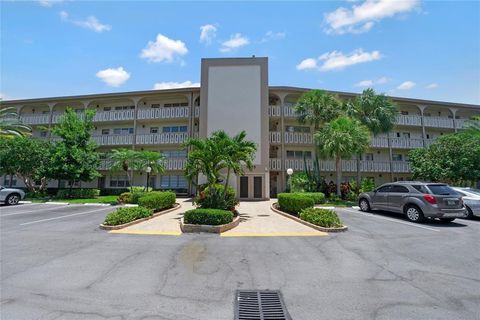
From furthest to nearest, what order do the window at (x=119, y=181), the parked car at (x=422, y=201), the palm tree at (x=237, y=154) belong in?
1. the window at (x=119, y=181)
2. the palm tree at (x=237, y=154)
3. the parked car at (x=422, y=201)

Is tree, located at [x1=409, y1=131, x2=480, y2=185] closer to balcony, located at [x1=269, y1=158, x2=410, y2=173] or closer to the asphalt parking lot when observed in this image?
balcony, located at [x1=269, y1=158, x2=410, y2=173]

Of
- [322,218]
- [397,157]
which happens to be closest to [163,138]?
[322,218]

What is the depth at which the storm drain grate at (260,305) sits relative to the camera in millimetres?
3906

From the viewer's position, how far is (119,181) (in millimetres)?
30297

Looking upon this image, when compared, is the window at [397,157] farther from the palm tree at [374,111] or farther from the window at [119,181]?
the window at [119,181]

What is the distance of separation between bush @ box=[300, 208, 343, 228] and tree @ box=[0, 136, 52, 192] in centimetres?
2388

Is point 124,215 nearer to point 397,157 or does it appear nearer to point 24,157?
point 24,157

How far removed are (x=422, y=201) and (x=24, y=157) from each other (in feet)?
102

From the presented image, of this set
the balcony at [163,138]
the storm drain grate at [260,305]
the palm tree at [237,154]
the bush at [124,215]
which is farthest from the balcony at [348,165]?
the storm drain grate at [260,305]

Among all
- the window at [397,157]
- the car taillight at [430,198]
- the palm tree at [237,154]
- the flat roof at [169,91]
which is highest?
A: the flat roof at [169,91]

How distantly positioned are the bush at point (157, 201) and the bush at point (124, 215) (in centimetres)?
138

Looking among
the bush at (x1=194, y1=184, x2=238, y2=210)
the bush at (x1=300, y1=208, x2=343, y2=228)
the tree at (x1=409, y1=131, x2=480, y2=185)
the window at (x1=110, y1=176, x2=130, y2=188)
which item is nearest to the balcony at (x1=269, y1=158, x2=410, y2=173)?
the tree at (x1=409, y1=131, x2=480, y2=185)

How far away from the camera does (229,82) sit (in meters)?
25.6

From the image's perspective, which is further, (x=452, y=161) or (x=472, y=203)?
(x=452, y=161)
